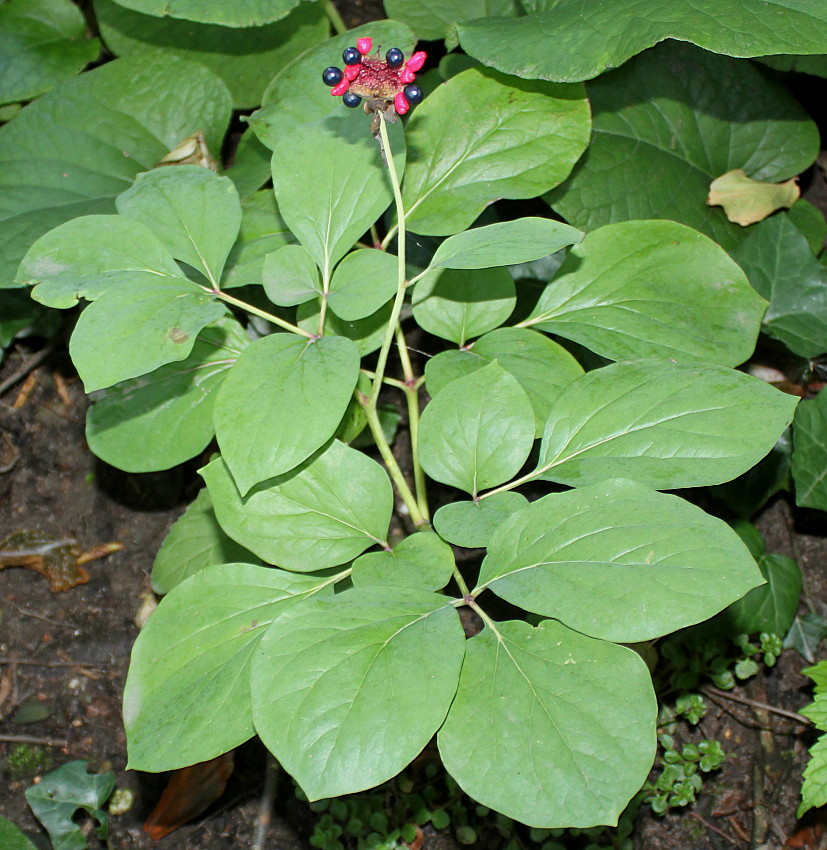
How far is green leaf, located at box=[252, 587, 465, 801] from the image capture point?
3.00ft

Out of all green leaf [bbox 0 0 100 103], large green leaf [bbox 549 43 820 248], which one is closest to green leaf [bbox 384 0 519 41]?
large green leaf [bbox 549 43 820 248]

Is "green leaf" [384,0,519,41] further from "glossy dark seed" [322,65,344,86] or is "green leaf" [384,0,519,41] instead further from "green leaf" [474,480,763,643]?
"green leaf" [474,480,763,643]

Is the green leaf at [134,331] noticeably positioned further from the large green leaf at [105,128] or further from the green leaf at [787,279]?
the green leaf at [787,279]

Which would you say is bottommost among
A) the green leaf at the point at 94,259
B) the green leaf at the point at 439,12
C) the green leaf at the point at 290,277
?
the green leaf at the point at 290,277

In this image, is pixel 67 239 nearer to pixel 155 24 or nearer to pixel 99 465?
pixel 99 465

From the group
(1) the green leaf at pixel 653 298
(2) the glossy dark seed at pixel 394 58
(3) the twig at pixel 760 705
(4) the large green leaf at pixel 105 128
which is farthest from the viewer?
(4) the large green leaf at pixel 105 128

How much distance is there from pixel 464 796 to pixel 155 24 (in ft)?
6.18

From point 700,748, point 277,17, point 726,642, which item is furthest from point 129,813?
point 277,17

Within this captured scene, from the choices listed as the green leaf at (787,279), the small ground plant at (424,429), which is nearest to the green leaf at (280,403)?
the small ground plant at (424,429)

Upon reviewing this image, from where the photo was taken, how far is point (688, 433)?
1134 mm

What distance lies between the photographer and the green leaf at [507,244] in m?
1.09

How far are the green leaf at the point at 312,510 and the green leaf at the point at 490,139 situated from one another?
0.51 meters

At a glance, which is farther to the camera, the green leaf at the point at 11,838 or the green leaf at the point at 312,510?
the green leaf at the point at 11,838

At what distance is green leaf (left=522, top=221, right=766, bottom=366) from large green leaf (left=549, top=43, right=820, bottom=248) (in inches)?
11.1
